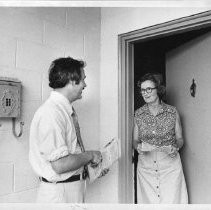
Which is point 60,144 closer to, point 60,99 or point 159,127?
point 60,99

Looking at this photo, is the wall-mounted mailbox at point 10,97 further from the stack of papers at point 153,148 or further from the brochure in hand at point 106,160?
the stack of papers at point 153,148

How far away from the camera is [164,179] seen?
193 centimetres

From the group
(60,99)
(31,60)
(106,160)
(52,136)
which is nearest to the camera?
(52,136)

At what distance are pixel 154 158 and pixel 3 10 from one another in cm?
133

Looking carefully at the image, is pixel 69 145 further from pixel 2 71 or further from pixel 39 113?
pixel 2 71

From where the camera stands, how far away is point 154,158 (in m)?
1.95

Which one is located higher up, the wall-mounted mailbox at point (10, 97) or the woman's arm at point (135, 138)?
the wall-mounted mailbox at point (10, 97)

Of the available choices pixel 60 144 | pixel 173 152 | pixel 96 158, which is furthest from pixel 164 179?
pixel 60 144

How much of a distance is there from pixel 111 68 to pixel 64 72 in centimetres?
74

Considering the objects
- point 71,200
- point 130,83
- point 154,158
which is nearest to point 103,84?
point 130,83

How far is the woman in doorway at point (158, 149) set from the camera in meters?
1.91

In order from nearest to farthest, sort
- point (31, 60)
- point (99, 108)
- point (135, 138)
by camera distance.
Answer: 1. point (31, 60)
2. point (135, 138)
3. point (99, 108)

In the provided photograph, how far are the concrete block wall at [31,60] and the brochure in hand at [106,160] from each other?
41 cm

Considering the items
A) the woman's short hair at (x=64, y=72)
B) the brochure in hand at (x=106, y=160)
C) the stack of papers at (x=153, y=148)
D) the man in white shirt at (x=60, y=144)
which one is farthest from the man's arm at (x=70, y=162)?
the stack of papers at (x=153, y=148)
